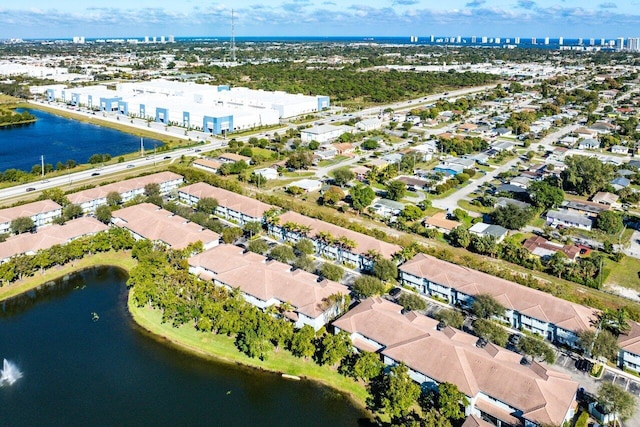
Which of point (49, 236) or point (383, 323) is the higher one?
point (49, 236)

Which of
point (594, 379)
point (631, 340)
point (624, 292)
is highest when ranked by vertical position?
point (631, 340)

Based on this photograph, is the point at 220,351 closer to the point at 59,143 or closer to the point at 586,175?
the point at 586,175

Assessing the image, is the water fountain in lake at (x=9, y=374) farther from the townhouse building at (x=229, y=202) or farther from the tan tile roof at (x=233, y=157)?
the tan tile roof at (x=233, y=157)

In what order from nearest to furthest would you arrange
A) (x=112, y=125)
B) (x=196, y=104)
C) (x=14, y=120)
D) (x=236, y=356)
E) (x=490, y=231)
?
1. (x=236, y=356)
2. (x=490, y=231)
3. (x=112, y=125)
4. (x=14, y=120)
5. (x=196, y=104)

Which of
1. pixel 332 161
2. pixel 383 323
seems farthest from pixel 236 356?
pixel 332 161

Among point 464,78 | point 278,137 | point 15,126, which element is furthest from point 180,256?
point 464,78

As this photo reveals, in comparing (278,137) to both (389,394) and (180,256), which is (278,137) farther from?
(389,394)
